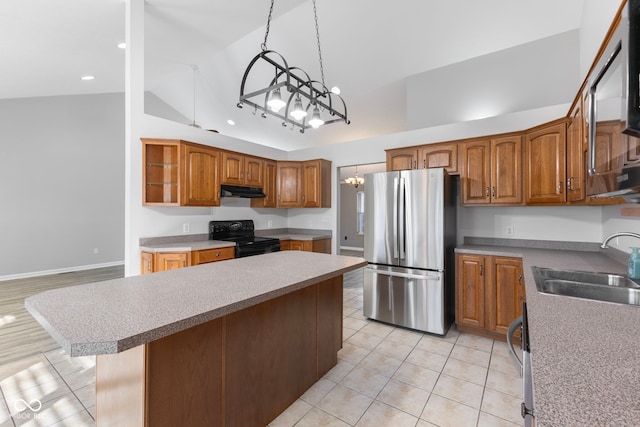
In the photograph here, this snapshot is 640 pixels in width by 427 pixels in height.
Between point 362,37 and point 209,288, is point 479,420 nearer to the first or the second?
point 209,288

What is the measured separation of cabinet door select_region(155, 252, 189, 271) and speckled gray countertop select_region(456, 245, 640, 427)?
3245mm

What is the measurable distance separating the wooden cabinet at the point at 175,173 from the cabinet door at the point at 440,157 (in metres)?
2.80

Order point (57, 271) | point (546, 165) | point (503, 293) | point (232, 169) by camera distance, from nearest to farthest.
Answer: point (546, 165) → point (503, 293) → point (232, 169) → point (57, 271)

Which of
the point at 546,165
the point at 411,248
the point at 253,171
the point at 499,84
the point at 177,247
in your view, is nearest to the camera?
the point at 546,165

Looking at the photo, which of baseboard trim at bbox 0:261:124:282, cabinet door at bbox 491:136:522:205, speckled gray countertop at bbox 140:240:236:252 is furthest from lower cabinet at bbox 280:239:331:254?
baseboard trim at bbox 0:261:124:282

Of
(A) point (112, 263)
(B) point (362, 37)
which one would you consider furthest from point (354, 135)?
(A) point (112, 263)

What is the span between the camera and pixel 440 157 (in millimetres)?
3531

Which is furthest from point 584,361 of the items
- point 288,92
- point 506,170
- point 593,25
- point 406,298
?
point 288,92

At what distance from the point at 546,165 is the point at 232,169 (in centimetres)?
377

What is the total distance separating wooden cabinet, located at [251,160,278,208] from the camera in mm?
4863

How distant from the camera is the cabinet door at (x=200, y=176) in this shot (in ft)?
11.8

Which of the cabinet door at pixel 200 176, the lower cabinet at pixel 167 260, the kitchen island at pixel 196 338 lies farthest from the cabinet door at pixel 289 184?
the kitchen island at pixel 196 338

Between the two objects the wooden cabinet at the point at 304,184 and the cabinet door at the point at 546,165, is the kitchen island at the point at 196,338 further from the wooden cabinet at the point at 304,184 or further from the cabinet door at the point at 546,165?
the wooden cabinet at the point at 304,184

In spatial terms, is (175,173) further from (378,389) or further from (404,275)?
(378,389)
